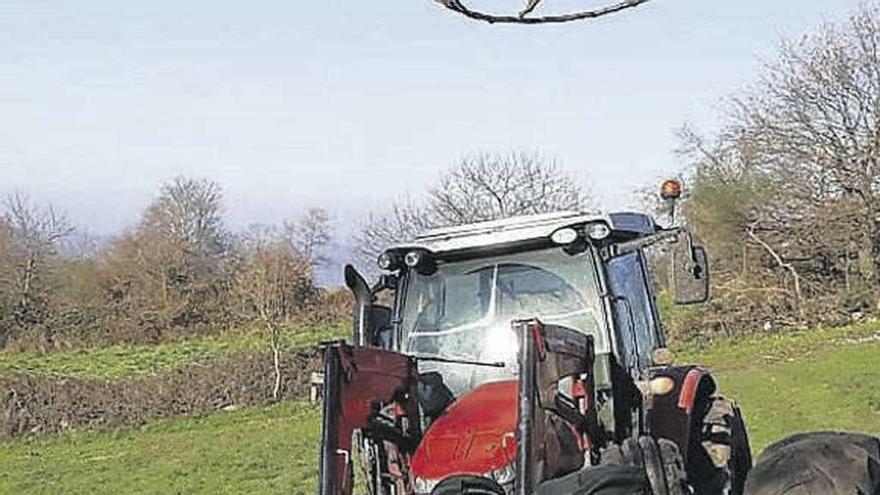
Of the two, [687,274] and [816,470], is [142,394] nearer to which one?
[687,274]

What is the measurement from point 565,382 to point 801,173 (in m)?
28.5

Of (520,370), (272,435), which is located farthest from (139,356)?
(520,370)

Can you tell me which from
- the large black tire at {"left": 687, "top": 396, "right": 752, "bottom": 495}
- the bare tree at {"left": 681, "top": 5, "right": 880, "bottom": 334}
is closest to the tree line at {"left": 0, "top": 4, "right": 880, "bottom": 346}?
the bare tree at {"left": 681, "top": 5, "right": 880, "bottom": 334}

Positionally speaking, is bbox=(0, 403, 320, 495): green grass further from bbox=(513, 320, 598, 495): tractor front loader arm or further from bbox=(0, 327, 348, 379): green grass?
bbox=(513, 320, 598, 495): tractor front loader arm

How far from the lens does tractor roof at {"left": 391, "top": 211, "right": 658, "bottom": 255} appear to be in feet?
20.9

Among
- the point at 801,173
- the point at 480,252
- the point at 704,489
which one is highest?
the point at 801,173

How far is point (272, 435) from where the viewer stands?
830 inches

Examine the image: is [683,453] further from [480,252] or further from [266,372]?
[266,372]

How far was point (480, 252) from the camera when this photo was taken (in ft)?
21.6

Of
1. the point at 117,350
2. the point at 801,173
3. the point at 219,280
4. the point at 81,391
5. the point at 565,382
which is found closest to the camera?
the point at 565,382

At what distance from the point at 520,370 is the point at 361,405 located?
38.9 inches

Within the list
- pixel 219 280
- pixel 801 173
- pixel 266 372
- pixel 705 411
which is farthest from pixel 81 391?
pixel 705 411

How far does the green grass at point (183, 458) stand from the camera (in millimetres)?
16469

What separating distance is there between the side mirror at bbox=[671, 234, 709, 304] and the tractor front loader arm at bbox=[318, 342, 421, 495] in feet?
4.30
